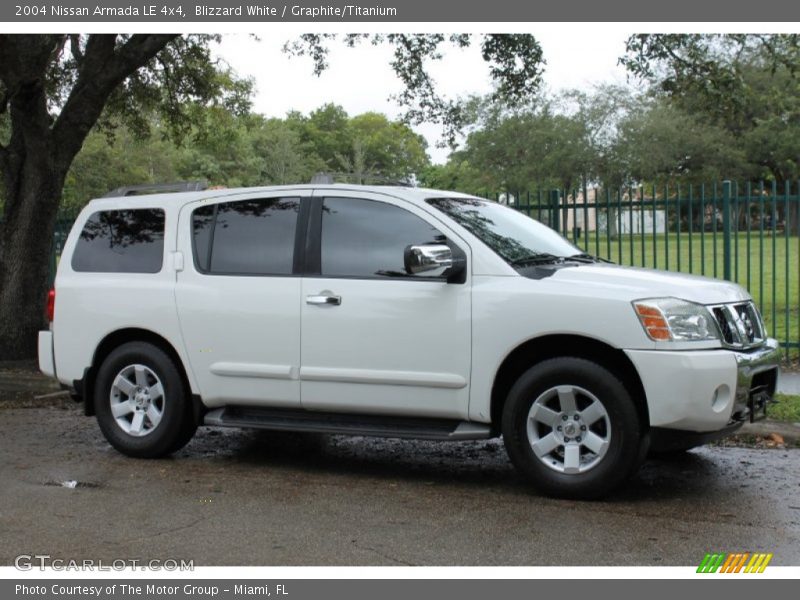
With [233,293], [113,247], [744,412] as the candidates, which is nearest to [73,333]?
[113,247]

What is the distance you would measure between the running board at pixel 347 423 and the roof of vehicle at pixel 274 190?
1474 millimetres

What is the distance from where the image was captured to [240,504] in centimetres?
599

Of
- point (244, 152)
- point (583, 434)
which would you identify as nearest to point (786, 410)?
point (583, 434)

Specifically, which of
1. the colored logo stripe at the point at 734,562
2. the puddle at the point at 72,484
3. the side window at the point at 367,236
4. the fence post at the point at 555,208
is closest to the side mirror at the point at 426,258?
the side window at the point at 367,236

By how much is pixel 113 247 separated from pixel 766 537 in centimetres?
502

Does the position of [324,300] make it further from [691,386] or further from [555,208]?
[555,208]

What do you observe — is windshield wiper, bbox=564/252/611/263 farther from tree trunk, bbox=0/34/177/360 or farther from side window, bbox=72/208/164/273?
tree trunk, bbox=0/34/177/360

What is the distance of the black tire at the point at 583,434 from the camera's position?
5.71m

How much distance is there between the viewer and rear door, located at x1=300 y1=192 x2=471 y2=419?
6199 mm

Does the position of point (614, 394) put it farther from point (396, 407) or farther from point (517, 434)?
point (396, 407)

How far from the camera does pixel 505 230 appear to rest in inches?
267

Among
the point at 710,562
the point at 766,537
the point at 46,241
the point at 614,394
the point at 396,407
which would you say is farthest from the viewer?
the point at 46,241

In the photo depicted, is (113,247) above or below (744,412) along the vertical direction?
above

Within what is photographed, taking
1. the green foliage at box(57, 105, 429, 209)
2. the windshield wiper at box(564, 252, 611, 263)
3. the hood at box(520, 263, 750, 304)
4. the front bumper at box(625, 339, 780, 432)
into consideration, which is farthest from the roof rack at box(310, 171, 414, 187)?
the front bumper at box(625, 339, 780, 432)
